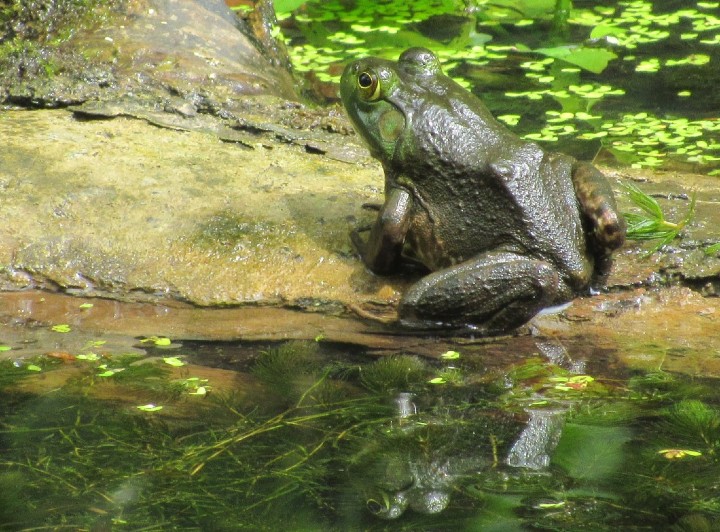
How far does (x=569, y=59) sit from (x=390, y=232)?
12.7ft

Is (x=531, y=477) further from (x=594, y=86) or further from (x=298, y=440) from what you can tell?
(x=594, y=86)

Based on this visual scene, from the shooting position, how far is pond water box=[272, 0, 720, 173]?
650cm

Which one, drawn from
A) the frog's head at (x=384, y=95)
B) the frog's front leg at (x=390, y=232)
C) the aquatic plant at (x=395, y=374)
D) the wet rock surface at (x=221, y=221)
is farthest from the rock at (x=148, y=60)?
the aquatic plant at (x=395, y=374)

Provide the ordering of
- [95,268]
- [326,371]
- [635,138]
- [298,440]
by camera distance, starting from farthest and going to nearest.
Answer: [635,138], [95,268], [326,371], [298,440]

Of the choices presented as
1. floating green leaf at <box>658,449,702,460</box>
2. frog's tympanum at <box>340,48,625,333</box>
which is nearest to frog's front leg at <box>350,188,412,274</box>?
frog's tympanum at <box>340,48,625,333</box>

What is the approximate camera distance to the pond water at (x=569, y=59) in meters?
6.50

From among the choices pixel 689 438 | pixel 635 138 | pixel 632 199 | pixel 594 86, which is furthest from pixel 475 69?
pixel 689 438

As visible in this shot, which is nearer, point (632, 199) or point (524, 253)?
point (524, 253)

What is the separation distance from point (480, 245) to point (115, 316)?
5.71 feet

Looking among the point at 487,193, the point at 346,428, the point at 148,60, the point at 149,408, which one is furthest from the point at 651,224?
the point at 148,60

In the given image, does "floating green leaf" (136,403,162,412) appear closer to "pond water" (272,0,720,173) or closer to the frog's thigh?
the frog's thigh

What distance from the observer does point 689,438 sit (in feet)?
10.1

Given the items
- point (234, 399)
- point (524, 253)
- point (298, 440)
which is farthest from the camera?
point (524, 253)

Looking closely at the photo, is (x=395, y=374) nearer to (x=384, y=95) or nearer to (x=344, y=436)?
(x=344, y=436)
